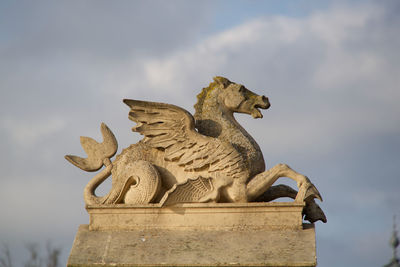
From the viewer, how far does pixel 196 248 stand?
10.1m

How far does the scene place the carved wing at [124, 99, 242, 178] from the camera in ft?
34.8

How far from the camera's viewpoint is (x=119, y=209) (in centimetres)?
1063

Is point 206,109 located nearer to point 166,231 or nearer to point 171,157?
point 171,157

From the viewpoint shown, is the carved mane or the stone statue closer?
the stone statue

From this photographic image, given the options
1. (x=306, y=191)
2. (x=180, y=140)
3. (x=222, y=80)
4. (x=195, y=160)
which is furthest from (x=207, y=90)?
(x=306, y=191)

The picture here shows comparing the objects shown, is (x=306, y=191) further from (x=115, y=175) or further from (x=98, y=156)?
(x=98, y=156)

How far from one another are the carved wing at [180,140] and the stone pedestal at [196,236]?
621 millimetres

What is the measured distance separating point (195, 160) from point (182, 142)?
1.12 ft

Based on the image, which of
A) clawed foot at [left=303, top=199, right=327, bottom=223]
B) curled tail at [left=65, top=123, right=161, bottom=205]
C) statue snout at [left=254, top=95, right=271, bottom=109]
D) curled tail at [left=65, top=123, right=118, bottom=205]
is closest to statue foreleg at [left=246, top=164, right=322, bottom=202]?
clawed foot at [left=303, top=199, right=327, bottom=223]

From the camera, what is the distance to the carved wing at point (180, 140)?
1061 cm

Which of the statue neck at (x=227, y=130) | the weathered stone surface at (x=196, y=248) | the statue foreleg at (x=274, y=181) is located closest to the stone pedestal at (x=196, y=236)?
the weathered stone surface at (x=196, y=248)

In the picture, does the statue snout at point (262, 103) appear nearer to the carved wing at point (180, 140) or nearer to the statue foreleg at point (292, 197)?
the carved wing at point (180, 140)

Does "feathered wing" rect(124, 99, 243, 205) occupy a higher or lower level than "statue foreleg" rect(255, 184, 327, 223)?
higher

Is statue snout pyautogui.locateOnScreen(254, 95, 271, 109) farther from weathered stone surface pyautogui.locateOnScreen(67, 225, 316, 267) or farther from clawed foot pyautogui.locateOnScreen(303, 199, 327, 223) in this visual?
weathered stone surface pyautogui.locateOnScreen(67, 225, 316, 267)
